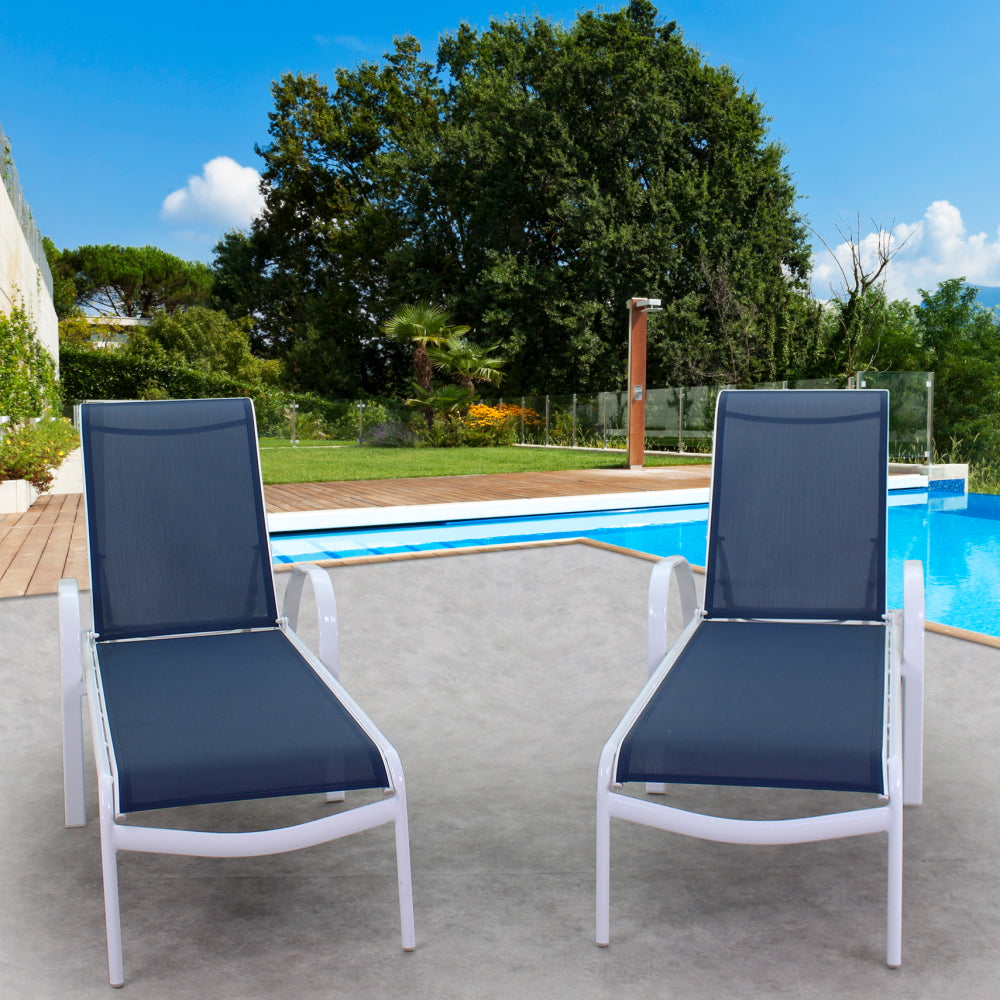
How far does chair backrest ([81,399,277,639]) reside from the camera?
2.61m

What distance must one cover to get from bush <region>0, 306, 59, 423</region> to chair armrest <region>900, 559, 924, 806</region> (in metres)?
8.84

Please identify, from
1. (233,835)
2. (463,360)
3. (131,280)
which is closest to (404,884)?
(233,835)

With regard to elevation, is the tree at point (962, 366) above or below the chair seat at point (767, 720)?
above

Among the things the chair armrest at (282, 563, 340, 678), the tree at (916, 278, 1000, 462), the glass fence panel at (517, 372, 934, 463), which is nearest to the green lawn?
the glass fence panel at (517, 372, 934, 463)

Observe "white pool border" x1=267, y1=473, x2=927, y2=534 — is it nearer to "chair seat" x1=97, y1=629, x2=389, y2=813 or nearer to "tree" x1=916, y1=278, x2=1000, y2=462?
"chair seat" x1=97, y1=629, x2=389, y2=813

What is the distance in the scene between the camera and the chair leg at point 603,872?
5.90 feet

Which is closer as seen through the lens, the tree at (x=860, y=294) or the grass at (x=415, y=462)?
the grass at (x=415, y=462)

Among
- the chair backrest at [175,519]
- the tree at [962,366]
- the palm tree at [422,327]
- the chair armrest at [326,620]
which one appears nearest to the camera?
the chair armrest at [326,620]

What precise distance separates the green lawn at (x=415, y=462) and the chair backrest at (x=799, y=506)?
8.21 meters

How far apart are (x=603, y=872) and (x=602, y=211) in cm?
2077

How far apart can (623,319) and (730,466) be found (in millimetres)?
19659

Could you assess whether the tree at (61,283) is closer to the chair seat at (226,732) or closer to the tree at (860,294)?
the tree at (860,294)

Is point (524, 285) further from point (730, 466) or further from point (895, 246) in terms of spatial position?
point (730, 466)

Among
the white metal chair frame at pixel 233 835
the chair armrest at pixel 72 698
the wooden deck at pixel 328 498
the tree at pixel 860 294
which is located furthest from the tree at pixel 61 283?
the white metal chair frame at pixel 233 835
